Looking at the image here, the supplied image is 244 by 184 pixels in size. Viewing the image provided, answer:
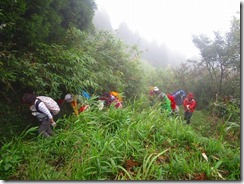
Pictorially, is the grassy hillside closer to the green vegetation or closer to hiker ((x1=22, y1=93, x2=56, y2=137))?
the green vegetation

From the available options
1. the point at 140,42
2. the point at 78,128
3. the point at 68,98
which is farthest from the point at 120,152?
the point at 140,42

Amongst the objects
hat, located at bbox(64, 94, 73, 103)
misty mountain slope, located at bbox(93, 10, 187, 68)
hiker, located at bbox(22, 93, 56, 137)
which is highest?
misty mountain slope, located at bbox(93, 10, 187, 68)

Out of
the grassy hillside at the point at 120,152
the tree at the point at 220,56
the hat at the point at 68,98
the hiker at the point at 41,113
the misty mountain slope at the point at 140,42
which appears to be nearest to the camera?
the grassy hillside at the point at 120,152

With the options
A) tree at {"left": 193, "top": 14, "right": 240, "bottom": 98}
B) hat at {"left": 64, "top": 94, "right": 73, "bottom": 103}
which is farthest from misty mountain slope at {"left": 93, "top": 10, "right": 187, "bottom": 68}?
hat at {"left": 64, "top": 94, "right": 73, "bottom": 103}

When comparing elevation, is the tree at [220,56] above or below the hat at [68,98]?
above

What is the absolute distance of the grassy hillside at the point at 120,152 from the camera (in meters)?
2.52

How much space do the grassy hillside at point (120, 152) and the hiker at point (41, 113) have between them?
0.43ft

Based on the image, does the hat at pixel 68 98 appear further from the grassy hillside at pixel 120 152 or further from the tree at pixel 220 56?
the tree at pixel 220 56

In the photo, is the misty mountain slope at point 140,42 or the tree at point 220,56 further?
the misty mountain slope at point 140,42

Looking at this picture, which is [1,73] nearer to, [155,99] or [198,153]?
[198,153]

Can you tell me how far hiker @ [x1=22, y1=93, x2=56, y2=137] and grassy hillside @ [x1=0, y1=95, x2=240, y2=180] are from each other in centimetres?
13

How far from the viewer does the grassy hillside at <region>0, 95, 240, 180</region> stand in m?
2.52

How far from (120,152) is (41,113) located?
4.65 feet

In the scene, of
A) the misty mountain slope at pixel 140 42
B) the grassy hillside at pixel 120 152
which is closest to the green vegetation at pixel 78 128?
the grassy hillside at pixel 120 152
